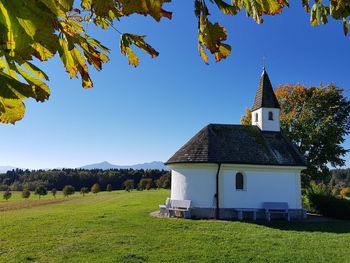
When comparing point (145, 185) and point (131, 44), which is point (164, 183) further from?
point (131, 44)

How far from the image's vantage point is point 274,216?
2103 centimetres

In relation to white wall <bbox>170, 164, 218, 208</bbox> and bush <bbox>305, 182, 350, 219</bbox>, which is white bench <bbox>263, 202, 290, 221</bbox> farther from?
bush <bbox>305, 182, 350, 219</bbox>

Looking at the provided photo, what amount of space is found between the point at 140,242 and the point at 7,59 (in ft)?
41.4

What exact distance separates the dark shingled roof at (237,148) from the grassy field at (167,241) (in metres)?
4.12

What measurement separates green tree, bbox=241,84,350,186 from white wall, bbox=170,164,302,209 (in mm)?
6826

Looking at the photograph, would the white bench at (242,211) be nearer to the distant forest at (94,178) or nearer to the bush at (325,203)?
the bush at (325,203)

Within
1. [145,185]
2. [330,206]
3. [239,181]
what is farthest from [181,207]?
[145,185]

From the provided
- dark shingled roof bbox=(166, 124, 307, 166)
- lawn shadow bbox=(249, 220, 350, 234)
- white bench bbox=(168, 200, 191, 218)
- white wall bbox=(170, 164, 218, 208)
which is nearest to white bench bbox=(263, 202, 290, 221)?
lawn shadow bbox=(249, 220, 350, 234)

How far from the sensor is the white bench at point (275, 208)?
2066 centimetres

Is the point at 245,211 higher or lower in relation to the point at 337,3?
lower

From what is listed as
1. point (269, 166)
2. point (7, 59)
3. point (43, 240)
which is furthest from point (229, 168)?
point (7, 59)

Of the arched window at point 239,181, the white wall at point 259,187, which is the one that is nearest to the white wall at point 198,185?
the white wall at point 259,187

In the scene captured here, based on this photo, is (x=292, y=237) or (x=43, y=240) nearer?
(x=43, y=240)

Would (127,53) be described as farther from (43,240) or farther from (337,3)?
(43,240)
